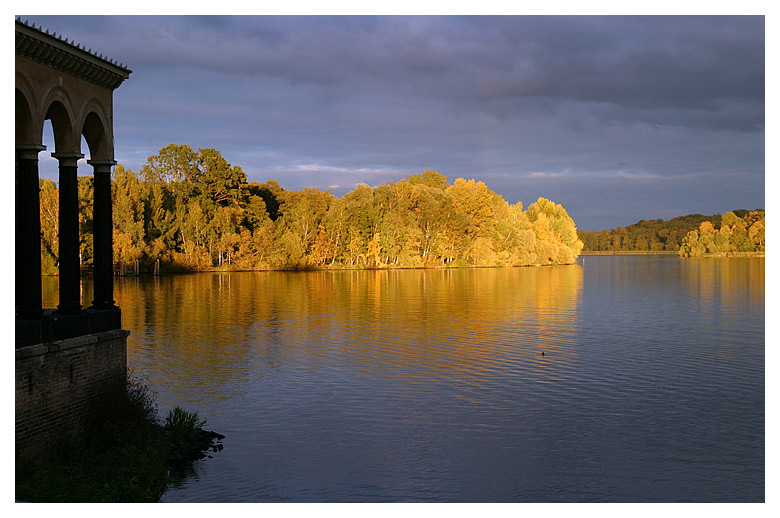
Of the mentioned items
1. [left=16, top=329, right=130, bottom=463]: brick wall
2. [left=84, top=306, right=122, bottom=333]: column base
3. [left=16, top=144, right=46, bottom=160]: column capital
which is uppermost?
[left=16, top=144, right=46, bottom=160]: column capital

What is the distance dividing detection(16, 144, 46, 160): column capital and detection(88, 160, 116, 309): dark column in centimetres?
311

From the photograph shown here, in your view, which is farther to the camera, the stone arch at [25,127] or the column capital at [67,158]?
the column capital at [67,158]

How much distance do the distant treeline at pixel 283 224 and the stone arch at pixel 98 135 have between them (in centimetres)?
5810

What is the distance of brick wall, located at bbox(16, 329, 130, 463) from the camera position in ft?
43.8

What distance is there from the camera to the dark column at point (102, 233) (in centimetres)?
1738

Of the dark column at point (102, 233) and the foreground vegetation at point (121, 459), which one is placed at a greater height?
the dark column at point (102, 233)

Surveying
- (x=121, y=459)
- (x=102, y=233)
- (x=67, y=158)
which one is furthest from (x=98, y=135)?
(x=121, y=459)

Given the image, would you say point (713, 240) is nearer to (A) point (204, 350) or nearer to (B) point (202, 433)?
(A) point (204, 350)

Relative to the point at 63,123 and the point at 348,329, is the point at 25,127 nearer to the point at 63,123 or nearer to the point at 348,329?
the point at 63,123

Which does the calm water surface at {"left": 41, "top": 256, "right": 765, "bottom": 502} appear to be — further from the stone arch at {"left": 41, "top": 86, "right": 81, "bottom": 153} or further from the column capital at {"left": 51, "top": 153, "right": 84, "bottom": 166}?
the stone arch at {"left": 41, "top": 86, "right": 81, "bottom": 153}

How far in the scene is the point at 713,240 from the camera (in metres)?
178

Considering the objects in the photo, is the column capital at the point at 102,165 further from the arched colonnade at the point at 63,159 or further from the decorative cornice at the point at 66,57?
the decorative cornice at the point at 66,57

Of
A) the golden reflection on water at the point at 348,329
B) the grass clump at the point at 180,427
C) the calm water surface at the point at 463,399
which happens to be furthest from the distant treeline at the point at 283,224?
the grass clump at the point at 180,427

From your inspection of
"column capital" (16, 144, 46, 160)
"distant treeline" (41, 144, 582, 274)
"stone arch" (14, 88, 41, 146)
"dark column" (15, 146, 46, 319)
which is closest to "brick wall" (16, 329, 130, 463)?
"dark column" (15, 146, 46, 319)
